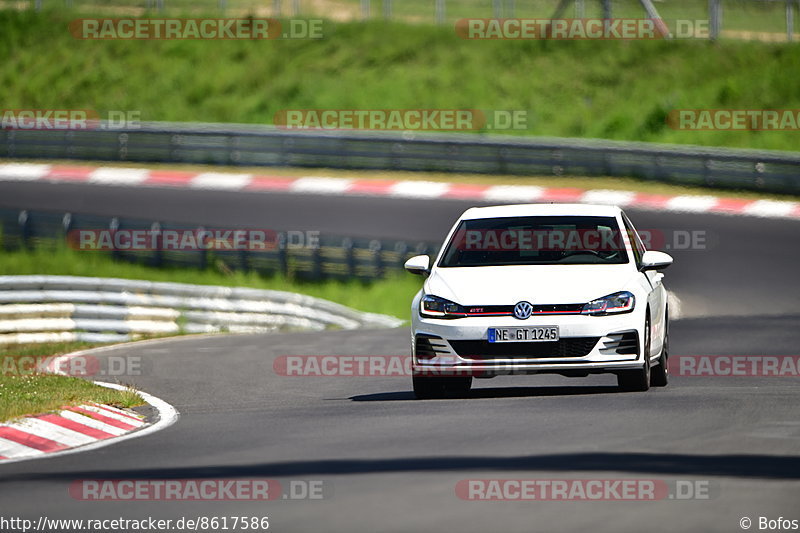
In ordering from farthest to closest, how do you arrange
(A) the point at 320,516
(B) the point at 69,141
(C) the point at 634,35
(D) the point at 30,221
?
(C) the point at 634,35 < (B) the point at 69,141 < (D) the point at 30,221 < (A) the point at 320,516

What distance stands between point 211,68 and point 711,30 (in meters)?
15.0

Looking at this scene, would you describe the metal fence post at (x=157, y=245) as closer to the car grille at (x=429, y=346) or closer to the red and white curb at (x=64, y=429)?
the red and white curb at (x=64, y=429)

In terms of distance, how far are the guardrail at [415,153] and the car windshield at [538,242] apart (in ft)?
57.0

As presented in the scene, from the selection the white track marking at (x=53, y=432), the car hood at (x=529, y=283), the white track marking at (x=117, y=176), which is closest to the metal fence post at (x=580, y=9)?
the white track marking at (x=117, y=176)

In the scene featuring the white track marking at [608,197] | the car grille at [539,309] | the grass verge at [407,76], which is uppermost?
the grass verge at [407,76]

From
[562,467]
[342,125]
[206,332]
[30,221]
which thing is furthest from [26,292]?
[342,125]

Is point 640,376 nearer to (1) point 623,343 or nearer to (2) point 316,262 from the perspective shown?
(1) point 623,343

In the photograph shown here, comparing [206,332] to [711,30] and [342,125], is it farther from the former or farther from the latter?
[711,30]

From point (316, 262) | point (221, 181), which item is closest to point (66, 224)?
point (316, 262)

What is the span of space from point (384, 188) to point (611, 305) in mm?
19913

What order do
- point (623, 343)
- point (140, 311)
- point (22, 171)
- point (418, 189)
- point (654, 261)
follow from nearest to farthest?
point (623, 343)
point (654, 261)
point (140, 311)
point (418, 189)
point (22, 171)

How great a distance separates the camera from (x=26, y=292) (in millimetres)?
21641

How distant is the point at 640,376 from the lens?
11.8 meters

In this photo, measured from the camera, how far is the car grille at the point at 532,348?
37.1ft
